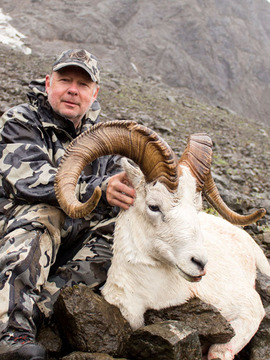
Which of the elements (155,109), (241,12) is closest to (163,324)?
(155,109)

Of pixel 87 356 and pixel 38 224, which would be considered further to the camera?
pixel 38 224

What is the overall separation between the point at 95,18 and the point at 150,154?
46.6 meters

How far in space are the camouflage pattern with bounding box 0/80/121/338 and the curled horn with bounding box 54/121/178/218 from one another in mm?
651

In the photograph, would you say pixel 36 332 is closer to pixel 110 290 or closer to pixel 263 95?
pixel 110 290

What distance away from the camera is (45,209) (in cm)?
429

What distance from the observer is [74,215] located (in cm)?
334

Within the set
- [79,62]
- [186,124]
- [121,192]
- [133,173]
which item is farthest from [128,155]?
[186,124]

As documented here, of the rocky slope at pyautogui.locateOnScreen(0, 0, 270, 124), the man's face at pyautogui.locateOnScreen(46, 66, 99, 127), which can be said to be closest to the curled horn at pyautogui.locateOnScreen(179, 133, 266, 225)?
the man's face at pyautogui.locateOnScreen(46, 66, 99, 127)

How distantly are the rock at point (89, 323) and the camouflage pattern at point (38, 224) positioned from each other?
31cm

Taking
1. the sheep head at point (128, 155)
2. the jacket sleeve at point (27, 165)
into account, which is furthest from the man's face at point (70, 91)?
the sheep head at point (128, 155)

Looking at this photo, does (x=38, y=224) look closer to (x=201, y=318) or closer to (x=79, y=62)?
(x=201, y=318)

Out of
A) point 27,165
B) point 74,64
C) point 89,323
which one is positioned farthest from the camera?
point 74,64

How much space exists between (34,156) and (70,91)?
3.59ft

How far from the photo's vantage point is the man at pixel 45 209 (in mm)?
3500
